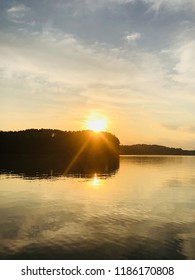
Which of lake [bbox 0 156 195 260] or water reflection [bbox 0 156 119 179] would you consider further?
water reflection [bbox 0 156 119 179]

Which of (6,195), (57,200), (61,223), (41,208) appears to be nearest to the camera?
(61,223)

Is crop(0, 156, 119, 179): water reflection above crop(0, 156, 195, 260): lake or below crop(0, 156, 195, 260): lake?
above

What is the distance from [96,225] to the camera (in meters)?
34.5

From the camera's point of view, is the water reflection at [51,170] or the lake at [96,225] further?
the water reflection at [51,170]

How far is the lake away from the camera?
25.5 meters

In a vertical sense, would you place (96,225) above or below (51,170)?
below

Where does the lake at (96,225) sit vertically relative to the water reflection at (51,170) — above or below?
below

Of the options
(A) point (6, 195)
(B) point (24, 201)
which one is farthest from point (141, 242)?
(A) point (6, 195)

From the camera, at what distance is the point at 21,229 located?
3234 cm

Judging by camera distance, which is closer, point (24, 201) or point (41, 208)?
point (41, 208)

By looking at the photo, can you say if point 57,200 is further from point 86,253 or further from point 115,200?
point 86,253

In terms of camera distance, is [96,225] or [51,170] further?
[51,170]

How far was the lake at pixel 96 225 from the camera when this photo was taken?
83.7ft
